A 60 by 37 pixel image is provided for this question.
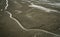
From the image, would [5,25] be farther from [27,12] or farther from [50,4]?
[50,4]

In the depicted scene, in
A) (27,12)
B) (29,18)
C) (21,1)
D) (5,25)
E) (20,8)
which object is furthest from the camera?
(21,1)

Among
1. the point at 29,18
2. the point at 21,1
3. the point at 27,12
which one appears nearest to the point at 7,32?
the point at 29,18

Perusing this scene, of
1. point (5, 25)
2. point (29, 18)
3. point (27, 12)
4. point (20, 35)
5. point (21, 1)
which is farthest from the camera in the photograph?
point (21, 1)

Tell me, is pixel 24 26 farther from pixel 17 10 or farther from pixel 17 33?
pixel 17 10

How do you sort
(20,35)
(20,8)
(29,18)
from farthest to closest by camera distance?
(20,8) < (29,18) < (20,35)

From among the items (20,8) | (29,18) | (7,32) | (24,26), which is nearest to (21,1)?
(20,8)

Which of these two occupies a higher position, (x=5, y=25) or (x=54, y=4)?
(x=54, y=4)

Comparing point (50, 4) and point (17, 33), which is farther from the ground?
point (50, 4)

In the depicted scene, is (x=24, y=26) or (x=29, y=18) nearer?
(x=24, y=26)

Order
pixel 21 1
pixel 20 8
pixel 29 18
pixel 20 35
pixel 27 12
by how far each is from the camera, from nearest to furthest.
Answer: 1. pixel 20 35
2. pixel 29 18
3. pixel 27 12
4. pixel 20 8
5. pixel 21 1
